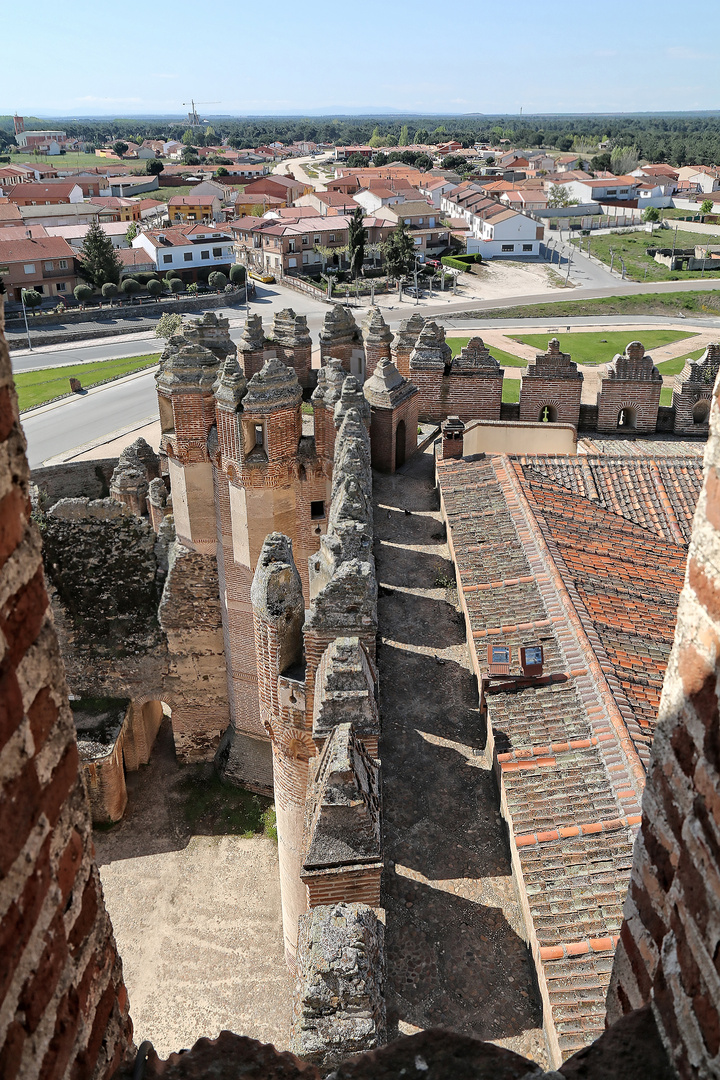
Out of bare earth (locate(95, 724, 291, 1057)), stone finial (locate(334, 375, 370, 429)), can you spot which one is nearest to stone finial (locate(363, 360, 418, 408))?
stone finial (locate(334, 375, 370, 429))

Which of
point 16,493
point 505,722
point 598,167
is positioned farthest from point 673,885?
point 598,167

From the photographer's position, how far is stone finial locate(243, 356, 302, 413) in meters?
17.1

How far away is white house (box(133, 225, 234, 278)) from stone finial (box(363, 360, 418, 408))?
6549cm

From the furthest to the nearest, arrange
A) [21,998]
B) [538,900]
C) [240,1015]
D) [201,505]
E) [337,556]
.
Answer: [201,505]
[240,1015]
[337,556]
[538,900]
[21,998]

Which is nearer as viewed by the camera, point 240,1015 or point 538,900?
point 538,900

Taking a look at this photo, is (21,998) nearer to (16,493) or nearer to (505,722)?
(16,493)

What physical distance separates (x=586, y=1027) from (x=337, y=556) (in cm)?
658

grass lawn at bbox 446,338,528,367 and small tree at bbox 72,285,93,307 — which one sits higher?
small tree at bbox 72,285,93,307

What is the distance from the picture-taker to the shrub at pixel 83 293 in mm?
72875

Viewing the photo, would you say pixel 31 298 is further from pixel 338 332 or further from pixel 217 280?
pixel 338 332

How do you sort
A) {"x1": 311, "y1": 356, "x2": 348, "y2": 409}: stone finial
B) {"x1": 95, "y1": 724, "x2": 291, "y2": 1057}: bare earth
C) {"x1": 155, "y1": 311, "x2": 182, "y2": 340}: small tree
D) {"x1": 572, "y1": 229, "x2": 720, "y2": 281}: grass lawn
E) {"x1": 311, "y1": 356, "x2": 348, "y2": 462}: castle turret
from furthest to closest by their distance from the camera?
1. {"x1": 572, "y1": 229, "x2": 720, "y2": 281}: grass lawn
2. {"x1": 155, "y1": 311, "x2": 182, "y2": 340}: small tree
3. {"x1": 311, "y1": 356, "x2": 348, "y2": 409}: stone finial
4. {"x1": 311, "y1": 356, "x2": 348, "y2": 462}: castle turret
5. {"x1": 95, "y1": 724, "x2": 291, "y2": 1057}: bare earth

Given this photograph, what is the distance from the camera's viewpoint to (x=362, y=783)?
963cm

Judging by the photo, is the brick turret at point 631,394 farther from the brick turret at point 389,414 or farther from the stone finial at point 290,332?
the stone finial at point 290,332

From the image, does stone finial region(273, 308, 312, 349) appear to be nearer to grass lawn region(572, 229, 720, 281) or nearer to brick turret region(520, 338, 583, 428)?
brick turret region(520, 338, 583, 428)
